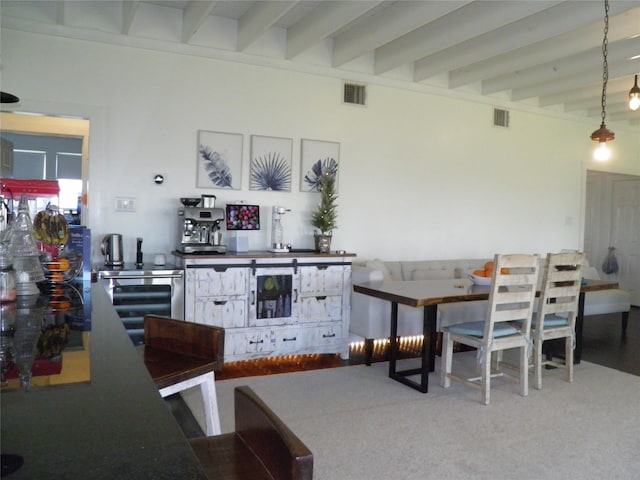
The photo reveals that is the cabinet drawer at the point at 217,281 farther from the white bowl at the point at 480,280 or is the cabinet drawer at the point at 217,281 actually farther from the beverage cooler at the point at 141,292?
the white bowl at the point at 480,280

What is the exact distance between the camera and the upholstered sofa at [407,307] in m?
4.58

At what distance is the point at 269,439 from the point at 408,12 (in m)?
3.82

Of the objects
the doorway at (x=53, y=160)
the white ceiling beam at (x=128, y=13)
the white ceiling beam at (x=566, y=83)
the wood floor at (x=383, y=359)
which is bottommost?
the wood floor at (x=383, y=359)

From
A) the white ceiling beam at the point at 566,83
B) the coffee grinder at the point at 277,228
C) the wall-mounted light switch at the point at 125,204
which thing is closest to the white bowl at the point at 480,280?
the coffee grinder at the point at 277,228

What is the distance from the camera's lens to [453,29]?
4262mm

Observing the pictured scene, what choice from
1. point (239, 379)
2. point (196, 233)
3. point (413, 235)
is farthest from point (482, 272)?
point (196, 233)

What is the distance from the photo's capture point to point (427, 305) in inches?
139

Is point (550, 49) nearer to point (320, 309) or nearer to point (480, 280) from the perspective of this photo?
point (480, 280)

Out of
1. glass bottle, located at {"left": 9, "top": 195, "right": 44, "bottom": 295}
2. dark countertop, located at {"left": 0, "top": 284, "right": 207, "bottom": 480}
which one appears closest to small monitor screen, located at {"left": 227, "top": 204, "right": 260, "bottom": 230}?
glass bottle, located at {"left": 9, "top": 195, "right": 44, "bottom": 295}

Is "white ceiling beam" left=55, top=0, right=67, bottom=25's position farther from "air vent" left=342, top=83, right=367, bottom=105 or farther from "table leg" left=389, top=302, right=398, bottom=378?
"table leg" left=389, top=302, right=398, bottom=378

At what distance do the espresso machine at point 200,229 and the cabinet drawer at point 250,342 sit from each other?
0.75 meters

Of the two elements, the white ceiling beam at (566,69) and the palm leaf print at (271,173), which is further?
the palm leaf print at (271,173)

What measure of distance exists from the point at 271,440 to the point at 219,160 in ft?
13.1

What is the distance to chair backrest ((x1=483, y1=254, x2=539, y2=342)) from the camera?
3473mm
